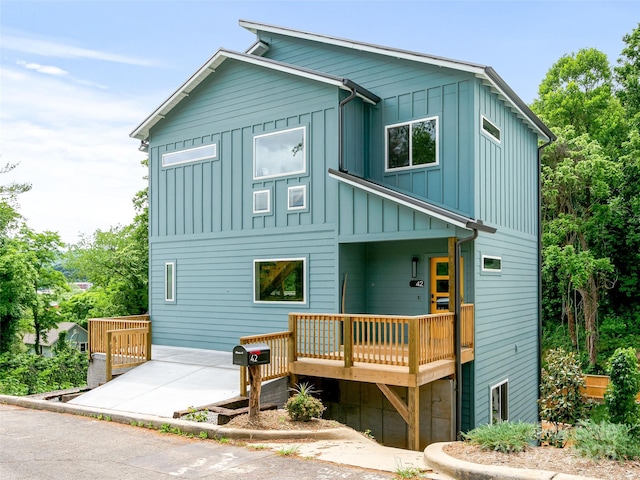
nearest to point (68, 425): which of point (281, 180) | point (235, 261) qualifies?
point (235, 261)

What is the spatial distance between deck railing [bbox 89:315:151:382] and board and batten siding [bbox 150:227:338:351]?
182 centimetres

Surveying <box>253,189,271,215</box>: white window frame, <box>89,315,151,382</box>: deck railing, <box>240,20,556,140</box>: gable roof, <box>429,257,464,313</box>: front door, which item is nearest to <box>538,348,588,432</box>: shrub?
<box>429,257,464,313</box>: front door

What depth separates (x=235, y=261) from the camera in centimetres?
1324

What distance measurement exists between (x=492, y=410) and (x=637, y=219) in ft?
47.1

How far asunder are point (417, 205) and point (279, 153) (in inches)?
165

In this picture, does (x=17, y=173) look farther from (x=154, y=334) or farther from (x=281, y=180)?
(x=281, y=180)

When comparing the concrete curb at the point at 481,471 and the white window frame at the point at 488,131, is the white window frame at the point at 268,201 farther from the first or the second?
the concrete curb at the point at 481,471

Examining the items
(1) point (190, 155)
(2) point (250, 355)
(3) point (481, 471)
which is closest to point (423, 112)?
(1) point (190, 155)

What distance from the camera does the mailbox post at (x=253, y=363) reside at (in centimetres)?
789

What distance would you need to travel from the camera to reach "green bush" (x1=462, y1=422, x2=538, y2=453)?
5934mm

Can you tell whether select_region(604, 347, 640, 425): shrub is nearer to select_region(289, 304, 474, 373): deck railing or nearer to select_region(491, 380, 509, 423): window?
select_region(491, 380, 509, 423): window

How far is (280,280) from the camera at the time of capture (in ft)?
40.7

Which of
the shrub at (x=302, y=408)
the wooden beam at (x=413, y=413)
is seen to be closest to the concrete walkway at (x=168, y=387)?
the shrub at (x=302, y=408)

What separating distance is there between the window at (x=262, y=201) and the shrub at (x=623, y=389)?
7.87 m
